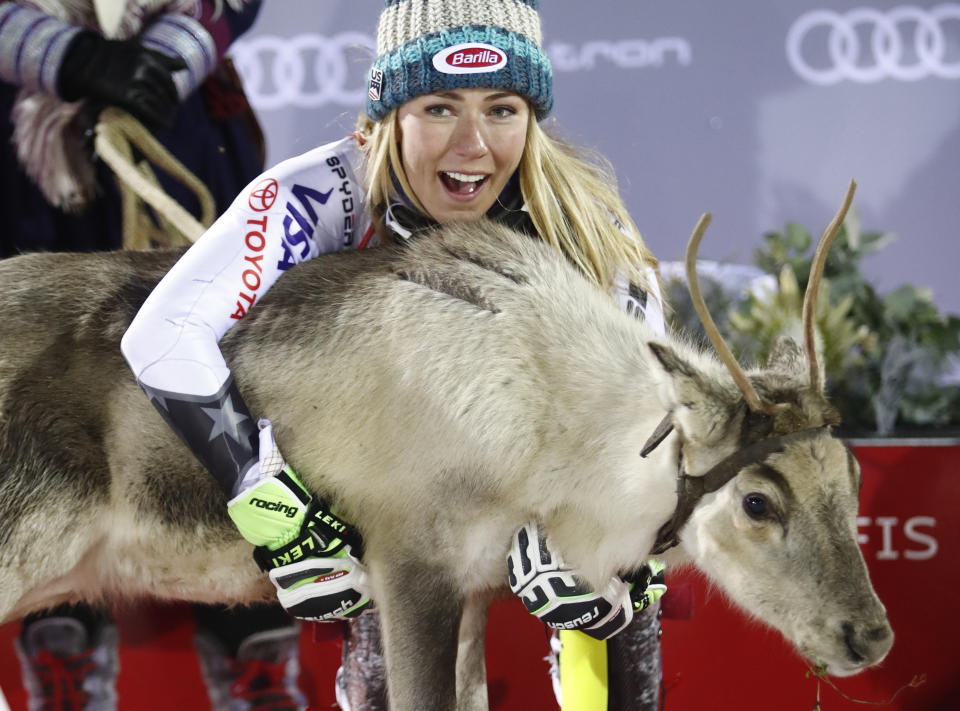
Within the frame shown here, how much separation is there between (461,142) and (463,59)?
0.15 meters

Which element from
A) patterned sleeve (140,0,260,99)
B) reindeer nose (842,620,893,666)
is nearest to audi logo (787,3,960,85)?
patterned sleeve (140,0,260,99)

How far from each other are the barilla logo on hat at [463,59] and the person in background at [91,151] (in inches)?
49.8

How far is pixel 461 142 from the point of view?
2057 mm

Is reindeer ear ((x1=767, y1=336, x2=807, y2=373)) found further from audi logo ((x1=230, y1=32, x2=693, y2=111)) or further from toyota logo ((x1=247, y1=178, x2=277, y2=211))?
audi logo ((x1=230, y1=32, x2=693, y2=111))

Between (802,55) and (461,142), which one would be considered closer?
(461,142)

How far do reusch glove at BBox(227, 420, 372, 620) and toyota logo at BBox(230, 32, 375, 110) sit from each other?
219 centimetres

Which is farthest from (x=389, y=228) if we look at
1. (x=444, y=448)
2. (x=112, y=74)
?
(x=112, y=74)

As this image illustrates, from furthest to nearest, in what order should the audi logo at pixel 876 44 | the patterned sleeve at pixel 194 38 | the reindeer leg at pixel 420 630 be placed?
1. the audi logo at pixel 876 44
2. the patterned sleeve at pixel 194 38
3. the reindeer leg at pixel 420 630

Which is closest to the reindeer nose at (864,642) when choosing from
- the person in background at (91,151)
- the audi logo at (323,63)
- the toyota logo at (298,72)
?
the person in background at (91,151)

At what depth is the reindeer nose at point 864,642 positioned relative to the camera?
164 cm

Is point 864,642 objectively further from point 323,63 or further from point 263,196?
point 323,63

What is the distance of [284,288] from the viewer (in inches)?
83.6

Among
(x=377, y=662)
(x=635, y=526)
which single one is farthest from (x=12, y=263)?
(x=635, y=526)

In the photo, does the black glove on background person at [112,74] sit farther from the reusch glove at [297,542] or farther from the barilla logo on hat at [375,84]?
the reusch glove at [297,542]
